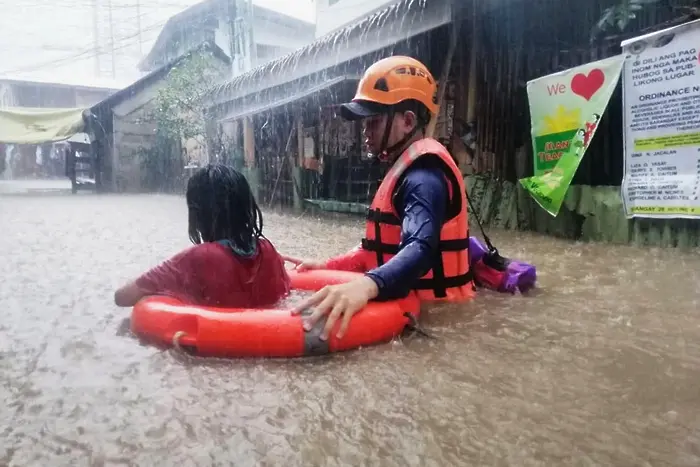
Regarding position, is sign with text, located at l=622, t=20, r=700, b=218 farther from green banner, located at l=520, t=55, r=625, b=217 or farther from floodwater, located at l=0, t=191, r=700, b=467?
floodwater, located at l=0, t=191, r=700, b=467

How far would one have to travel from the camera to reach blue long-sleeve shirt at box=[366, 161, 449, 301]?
2357mm

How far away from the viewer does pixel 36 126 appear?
1866cm

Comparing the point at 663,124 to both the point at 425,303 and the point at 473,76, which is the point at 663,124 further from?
the point at 425,303

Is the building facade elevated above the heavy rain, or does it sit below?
above

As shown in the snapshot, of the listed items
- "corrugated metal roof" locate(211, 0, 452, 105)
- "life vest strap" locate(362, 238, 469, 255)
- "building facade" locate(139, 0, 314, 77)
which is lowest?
"life vest strap" locate(362, 238, 469, 255)

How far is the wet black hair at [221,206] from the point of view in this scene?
255 cm

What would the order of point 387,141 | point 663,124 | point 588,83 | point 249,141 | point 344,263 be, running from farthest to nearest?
point 249,141
point 588,83
point 663,124
point 344,263
point 387,141

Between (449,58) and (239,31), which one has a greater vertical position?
(239,31)

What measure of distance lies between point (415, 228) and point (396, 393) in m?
0.80

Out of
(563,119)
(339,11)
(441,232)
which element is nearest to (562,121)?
(563,119)

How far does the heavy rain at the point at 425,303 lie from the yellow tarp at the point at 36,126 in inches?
297

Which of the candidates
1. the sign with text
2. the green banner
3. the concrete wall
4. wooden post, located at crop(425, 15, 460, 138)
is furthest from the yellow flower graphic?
the concrete wall

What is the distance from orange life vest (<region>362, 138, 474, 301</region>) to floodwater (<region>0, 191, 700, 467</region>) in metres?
0.14

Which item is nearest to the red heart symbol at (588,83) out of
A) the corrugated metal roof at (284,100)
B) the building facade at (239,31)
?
the corrugated metal roof at (284,100)
